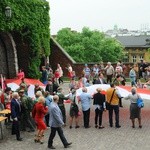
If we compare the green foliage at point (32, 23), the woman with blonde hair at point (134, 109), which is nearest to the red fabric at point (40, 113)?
the woman with blonde hair at point (134, 109)

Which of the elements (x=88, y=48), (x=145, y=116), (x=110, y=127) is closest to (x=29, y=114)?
(x=110, y=127)

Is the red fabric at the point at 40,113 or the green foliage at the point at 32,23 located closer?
the red fabric at the point at 40,113

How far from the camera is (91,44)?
71812 millimetres

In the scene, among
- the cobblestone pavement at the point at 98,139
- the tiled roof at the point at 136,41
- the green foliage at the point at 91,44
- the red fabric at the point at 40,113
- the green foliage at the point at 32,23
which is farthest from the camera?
the tiled roof at the point at 136,41

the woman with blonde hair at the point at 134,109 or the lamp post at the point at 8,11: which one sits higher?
the lamp post at the point at 8,11

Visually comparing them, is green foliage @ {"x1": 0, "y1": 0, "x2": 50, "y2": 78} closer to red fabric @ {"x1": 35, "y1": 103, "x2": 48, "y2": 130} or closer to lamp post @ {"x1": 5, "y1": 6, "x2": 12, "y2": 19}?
lamp post @ {"x1": 5, "y1": 6, "x2": 12, "y2": 19}

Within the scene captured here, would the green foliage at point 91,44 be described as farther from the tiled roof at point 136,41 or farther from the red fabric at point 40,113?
the red fabric at point 40,113

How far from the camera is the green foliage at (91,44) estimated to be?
2785 inches

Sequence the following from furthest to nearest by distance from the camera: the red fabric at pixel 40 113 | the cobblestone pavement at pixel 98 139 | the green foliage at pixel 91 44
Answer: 1. the green foliage at pixel 91 44
2. the red fabric at pixel 40 113
3. the cobblestone pavement at pixel 98 139

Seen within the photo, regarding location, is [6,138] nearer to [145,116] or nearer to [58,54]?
[145,116]

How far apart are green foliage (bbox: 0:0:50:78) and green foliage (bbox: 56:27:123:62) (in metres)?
37.0

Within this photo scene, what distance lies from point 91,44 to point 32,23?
43845 millimetres

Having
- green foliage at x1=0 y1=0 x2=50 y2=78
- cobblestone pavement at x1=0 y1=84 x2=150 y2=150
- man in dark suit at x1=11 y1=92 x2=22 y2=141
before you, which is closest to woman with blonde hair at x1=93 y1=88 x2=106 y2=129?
cobblestone pavement at x1=0 y1=84 x2=150 y2=150

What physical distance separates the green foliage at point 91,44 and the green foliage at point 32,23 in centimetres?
3697
